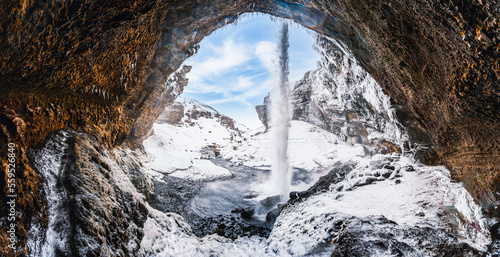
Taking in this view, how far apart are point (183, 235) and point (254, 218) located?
15.6 feet

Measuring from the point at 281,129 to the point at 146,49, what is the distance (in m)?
20.0

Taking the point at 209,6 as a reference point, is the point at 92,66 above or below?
below

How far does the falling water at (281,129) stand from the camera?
58.7ft

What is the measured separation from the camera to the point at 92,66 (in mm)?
5082

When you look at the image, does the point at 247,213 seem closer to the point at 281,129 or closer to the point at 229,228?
the point at 229,228

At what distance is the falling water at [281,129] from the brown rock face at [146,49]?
11353mm

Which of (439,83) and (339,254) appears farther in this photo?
(339,254)

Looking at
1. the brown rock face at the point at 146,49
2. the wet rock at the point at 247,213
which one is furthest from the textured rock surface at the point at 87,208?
the wet rock at the point at 247,213

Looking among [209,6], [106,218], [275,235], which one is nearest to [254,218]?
[275,235]

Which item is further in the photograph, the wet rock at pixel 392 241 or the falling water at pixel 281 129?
the falling water at pixel 281 129

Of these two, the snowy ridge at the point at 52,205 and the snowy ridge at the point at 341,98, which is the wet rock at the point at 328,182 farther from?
the snowy ridge at the point at 52,205

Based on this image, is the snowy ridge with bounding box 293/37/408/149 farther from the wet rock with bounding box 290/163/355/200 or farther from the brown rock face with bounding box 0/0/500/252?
the wet rock with bounding box 290/163/355/200

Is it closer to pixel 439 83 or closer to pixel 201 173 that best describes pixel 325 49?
pixel 439 83

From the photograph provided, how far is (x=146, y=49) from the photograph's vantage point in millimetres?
8023
